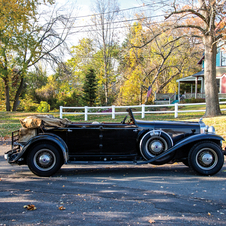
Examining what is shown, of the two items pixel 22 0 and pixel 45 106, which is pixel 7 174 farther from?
pixel 45 106

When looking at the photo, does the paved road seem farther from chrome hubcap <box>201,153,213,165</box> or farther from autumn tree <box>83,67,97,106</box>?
autumn tree <box>83,67,97,106</box>

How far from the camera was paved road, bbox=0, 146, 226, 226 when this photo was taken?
3.58m

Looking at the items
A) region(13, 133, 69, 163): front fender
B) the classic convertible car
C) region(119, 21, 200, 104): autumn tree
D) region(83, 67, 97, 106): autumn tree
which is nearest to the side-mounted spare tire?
the classic convertible car

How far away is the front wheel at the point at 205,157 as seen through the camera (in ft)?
18.8

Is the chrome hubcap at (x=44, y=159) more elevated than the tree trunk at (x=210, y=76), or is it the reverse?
the tree trunk at (x=210, y=76)

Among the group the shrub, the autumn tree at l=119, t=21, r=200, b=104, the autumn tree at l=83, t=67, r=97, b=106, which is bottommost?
the shrub

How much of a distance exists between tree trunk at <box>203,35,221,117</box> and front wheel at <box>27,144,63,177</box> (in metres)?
12.1

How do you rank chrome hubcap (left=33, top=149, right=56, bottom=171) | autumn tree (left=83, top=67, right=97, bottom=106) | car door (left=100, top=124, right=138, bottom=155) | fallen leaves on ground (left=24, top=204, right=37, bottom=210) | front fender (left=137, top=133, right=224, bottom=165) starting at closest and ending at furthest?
1. fallen leaves on ground (left=24, top=204, right=37, bottom=210)
2. front fender (left=137, top=133, right=224, bottom=165)
3. chrome hubcap (left=33, top=149, right=56, bottom=171)
4. car door (left=100, top=124, right=138, bottom=155)
5. autumn tree (left=83, top=67, right=97, bottom=106)

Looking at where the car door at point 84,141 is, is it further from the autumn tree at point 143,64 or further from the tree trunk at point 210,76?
the autumn tree at point 143,64

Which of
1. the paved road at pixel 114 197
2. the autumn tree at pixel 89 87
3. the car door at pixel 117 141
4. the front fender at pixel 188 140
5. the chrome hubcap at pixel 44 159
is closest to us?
the paved road at pixel 114 197

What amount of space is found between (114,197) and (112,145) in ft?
5.58

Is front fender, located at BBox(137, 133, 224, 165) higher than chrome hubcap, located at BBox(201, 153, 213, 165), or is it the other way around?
front fender, located at BBox(137, 133, 224, 165)

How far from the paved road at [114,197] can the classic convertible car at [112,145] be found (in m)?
0.36

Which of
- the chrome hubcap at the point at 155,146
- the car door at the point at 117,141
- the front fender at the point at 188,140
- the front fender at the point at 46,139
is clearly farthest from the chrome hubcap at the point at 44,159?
the chrome hubcap at the point at 155,146
